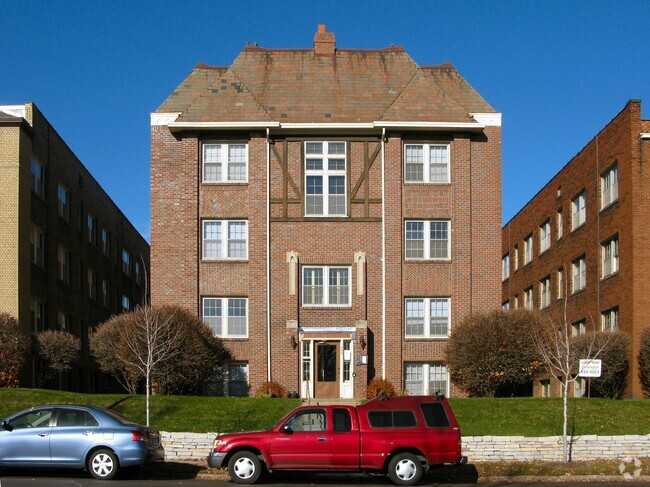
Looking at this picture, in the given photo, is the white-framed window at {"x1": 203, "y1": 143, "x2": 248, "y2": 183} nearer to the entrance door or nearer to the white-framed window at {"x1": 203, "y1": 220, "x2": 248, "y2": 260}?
the white-framed window at {"x1": 203, "y1": 220, "x2": 248, "y2": 260}

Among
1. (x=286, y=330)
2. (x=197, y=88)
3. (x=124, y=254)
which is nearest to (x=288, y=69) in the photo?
(x=197, y=88)

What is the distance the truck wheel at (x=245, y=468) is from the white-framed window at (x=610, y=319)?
72.1ft

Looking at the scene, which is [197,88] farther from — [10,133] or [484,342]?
[484,342]

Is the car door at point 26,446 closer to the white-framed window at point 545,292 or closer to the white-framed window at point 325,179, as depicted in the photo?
the white-framed window at point 325,179

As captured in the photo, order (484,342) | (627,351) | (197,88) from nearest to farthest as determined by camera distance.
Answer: (484,342) → (627,351) → (197,88)

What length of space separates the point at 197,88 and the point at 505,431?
19.4 m

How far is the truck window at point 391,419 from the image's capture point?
793 inches

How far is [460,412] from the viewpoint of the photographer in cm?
2834

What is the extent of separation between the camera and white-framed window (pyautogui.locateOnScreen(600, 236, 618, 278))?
3912cm

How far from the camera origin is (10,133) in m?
35.5

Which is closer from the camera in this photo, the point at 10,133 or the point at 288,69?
the point at 10,133

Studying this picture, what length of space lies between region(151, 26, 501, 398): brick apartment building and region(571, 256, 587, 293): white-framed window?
8.68 m

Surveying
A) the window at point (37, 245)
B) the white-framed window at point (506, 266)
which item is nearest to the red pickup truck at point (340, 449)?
the window at point (37, 245)

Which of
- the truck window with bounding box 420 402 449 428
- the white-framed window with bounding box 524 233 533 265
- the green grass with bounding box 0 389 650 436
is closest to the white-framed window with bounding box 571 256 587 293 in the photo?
the white-framed window with bounding box 524 233 533 265
